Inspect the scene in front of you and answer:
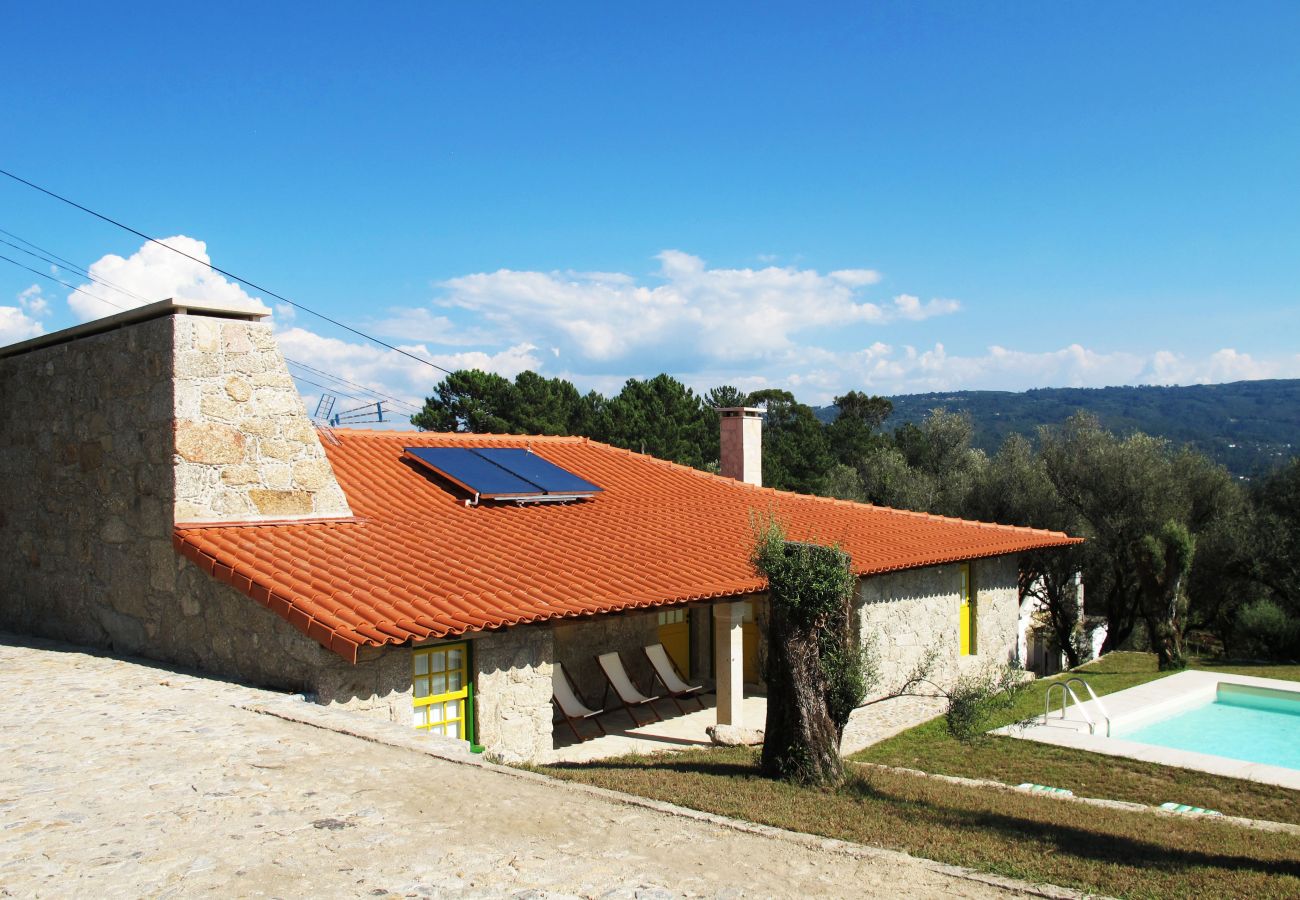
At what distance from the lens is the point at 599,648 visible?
12508 millimetres

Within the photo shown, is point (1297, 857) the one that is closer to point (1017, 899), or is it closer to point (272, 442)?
point (1017, 899)

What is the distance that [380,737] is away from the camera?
6.09m

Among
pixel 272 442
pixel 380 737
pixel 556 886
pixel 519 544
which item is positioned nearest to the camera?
pixel 556 886

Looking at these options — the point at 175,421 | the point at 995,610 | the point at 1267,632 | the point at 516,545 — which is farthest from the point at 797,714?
the point at 1267,632

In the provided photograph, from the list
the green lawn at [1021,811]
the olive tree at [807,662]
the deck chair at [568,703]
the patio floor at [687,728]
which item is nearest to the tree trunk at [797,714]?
the olive tree at [807,662]

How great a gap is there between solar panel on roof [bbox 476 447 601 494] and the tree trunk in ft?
20.5

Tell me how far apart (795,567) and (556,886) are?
4221mm

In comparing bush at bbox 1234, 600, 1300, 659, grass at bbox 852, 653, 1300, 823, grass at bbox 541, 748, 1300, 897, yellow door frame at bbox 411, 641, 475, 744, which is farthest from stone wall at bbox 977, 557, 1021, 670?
yellow door frame at bbox 411, 641, 475, 744

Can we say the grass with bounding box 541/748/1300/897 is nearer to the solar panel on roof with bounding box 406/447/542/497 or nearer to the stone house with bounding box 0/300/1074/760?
the stone house with bounding box 0/300/1074/760

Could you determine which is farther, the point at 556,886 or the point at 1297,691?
the point at 1297,691

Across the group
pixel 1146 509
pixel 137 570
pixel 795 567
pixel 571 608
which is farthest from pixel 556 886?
pixel 1146 509

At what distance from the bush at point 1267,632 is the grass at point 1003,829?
17.3m

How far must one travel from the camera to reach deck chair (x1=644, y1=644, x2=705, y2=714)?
12.2 m

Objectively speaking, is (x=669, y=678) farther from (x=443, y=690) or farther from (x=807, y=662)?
(x=807, y=662)
